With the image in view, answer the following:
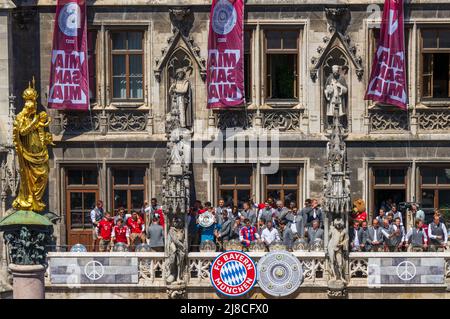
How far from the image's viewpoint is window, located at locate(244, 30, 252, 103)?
52.0 m

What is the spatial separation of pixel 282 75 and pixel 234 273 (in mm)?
9451

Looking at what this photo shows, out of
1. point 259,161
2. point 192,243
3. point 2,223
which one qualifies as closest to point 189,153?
point 259,161

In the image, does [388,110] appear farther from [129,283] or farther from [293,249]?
[129,283]

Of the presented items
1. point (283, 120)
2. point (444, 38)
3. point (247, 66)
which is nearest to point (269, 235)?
point (283, 120)

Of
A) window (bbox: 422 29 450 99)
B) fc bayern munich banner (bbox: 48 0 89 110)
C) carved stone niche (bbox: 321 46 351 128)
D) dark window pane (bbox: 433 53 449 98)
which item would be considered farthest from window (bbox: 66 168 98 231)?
dark window pane (bbox: 433 53 449 98)

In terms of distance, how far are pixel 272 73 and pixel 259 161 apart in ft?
9.39

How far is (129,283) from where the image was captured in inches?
1783

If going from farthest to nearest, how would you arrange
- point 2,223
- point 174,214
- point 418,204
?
point 418,204 → point 174,214 → point 2,223

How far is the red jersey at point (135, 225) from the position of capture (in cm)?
4759

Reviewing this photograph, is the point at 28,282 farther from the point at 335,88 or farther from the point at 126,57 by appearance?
the point at 335,88

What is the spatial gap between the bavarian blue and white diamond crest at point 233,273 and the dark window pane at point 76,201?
8.83 meters

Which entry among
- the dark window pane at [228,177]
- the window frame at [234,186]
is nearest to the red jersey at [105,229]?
the window frame at [234,186]

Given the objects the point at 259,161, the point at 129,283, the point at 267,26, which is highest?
the point at 267,26

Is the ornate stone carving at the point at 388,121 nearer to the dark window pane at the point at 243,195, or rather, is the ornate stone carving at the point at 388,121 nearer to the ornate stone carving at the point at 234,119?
the ornate stone carving at the point at 234,119
